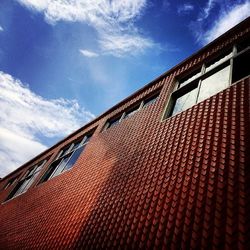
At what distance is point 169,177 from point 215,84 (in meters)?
3.17

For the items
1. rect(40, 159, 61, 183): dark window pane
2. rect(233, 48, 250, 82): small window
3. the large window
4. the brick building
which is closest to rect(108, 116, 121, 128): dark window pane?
the brick building

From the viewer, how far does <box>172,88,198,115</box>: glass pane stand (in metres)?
6.72

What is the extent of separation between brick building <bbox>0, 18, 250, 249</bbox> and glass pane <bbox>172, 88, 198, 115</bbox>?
0.15 feet

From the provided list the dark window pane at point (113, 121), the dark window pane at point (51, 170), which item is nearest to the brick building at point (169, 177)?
the dark window pane at point (113, 121)

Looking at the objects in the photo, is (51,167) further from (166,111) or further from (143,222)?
(143,222)

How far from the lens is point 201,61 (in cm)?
782

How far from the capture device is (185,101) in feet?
23.2

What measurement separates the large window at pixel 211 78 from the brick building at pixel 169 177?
1.5 inches

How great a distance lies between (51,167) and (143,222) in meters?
9.51

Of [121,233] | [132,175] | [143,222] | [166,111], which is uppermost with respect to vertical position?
[166,111]

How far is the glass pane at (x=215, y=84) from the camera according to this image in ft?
19.9

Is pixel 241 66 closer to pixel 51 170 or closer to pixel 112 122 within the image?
pixel 112 122

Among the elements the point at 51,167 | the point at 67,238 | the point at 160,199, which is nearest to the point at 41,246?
the point at 67,238

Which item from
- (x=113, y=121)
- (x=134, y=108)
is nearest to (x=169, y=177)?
(x=134, y=108)
